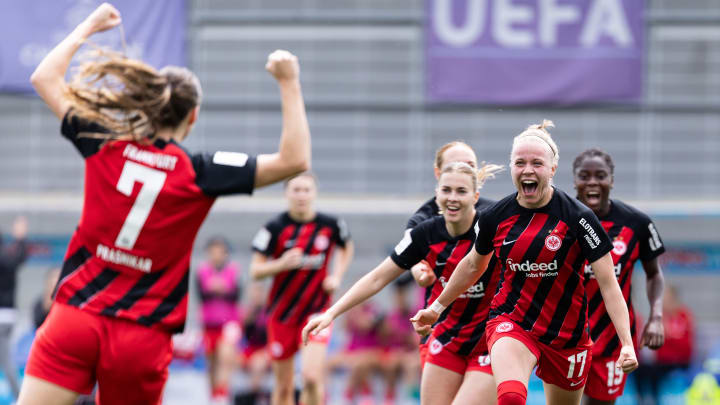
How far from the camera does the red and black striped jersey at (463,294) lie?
5.22m

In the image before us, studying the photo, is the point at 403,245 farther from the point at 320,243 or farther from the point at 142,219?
the point at 320,243

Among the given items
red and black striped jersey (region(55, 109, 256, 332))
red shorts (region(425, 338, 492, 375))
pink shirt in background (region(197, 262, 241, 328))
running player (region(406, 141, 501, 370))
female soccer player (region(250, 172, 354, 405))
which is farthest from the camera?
pink shirt in background (region(197, 262, 241, 328))

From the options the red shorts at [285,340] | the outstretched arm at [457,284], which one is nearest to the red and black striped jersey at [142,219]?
the outstretched arm at [457,284]

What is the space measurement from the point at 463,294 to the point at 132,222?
2287mm

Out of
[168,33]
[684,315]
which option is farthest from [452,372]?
[168,33]

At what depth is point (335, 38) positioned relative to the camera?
15539 mm

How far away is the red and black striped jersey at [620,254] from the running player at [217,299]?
19.8 feet

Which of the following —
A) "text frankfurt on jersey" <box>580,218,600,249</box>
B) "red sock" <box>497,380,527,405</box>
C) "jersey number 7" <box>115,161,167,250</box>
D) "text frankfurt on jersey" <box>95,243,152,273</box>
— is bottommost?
"red sock" <box>497,380,527,405</box>

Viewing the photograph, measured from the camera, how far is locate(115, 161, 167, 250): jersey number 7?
3.58m

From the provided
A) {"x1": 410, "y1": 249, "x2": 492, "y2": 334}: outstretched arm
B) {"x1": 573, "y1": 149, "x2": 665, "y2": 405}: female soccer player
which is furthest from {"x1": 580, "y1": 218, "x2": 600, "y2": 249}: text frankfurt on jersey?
{"x1": 573, "y1": 149, "x2": 665, "y2": 405}: female soccer player

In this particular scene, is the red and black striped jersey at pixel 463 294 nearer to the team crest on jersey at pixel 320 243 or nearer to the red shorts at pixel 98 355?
the red shorts at pixel 98 355

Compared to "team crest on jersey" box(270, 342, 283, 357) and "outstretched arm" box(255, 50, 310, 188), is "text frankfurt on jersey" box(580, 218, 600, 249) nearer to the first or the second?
"outstretched arm" box(255, 50, 310, 188)

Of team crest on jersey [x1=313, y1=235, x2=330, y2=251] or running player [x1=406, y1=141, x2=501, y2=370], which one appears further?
team crest on jersey [x1=313, y1=235, x2=330, y2=251]

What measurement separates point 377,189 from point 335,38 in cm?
259
